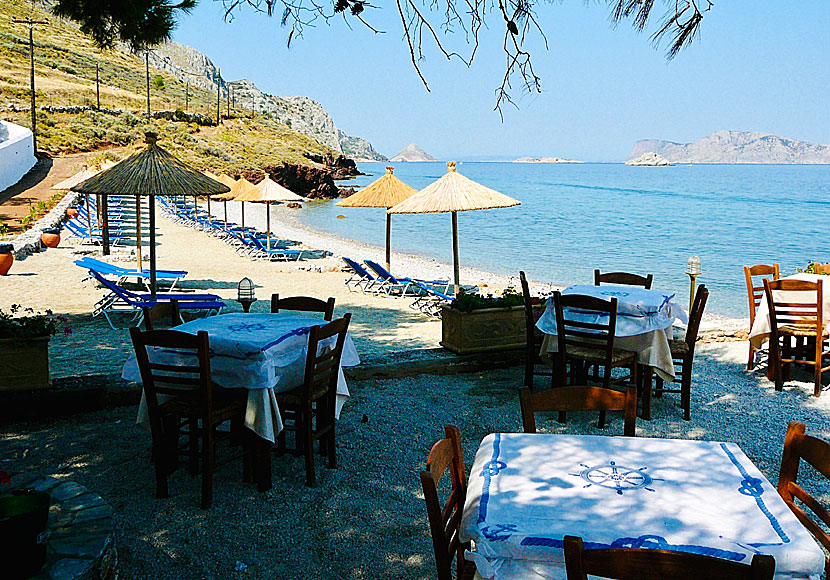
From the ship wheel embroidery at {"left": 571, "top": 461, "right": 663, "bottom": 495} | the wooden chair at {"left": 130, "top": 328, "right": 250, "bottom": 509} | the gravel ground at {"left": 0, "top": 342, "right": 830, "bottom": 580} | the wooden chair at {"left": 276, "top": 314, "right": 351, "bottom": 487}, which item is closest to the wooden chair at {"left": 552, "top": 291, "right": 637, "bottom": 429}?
the gravel ground at {"left": 0, "top": 342, "right": 830, "bottom": 580}

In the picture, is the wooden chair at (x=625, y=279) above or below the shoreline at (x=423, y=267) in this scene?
above

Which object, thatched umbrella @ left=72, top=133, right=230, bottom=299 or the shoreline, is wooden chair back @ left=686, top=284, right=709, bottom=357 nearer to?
the shoreline

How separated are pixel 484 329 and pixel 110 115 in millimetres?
55872

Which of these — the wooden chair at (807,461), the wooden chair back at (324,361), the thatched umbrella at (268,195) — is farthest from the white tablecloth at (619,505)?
the thatched umbrella at (268,195)

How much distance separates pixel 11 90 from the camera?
5241cm

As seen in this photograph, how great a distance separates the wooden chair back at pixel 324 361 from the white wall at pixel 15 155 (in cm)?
2622

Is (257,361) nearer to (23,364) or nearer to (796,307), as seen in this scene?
(23,364)

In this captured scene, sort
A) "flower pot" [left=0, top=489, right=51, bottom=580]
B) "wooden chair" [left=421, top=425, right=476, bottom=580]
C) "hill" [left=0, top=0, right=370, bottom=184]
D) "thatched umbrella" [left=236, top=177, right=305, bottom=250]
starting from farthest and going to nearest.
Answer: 1. "hill" [left=0, top=0, right=370, bottom=184]
2. "thatched umbrella" [left=236, top=177, right=305, bottom=250]
3. "flower pot" [left=0, top=489, right=51, bottom=580]
4. "wooden chair" [left=421, top=425, right=476, bottom=580]

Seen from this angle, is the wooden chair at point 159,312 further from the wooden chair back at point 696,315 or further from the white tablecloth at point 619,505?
the wooden chair back at point 696,315

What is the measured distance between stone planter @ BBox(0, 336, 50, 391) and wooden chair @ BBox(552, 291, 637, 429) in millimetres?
3990

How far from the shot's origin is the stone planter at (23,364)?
5.36m

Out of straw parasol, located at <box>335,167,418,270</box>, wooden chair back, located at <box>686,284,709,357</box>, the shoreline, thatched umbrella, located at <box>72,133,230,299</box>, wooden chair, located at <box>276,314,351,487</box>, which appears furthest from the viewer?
straw parasol, located at <box>335,167,418,270</box>

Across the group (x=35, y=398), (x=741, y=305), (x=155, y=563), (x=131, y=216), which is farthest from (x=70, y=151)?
(x=155, y=563)

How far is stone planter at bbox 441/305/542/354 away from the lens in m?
7.04
